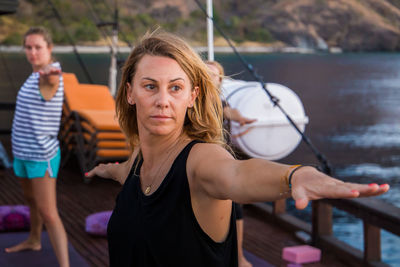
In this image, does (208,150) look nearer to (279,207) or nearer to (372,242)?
(372,242)

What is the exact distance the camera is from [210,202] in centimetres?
119

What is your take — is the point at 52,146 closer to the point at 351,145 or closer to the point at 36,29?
the point at 36,29

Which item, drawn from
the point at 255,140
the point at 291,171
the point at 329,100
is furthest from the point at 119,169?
the point at 329,100

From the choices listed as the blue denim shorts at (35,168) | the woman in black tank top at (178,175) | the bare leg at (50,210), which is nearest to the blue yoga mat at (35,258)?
the bare leg at (50,210)

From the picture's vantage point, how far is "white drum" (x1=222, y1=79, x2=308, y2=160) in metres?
6.18

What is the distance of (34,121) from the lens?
296 centimetres

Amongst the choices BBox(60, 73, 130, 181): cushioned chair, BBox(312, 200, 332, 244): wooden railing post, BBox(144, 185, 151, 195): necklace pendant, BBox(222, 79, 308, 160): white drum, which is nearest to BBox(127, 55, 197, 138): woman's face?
BBox(144, 185, 151, 195): necklace pendant

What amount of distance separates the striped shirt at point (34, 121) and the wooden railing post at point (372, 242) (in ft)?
6.39

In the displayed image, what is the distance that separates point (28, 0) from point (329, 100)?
46.6 m

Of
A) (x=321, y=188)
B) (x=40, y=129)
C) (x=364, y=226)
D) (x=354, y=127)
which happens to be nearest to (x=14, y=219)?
(x=40, y=129)

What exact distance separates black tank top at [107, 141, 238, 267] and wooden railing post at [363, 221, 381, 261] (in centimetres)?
233

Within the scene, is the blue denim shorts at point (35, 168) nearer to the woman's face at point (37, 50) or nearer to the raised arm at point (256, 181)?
the woman's face at point (37, 50)

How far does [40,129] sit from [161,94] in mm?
1856

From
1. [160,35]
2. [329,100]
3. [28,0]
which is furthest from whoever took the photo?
[28,0]
